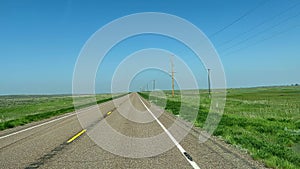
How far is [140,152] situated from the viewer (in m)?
7.46

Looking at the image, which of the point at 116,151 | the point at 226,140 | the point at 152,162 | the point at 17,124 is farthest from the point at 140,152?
the point at 17,124

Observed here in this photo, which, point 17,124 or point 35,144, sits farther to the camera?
point 17,124

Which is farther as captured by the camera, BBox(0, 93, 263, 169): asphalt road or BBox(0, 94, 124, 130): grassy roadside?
BBox(0, 94, 124, 130): grassy roadside

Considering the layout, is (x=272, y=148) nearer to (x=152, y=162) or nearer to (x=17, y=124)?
(x=152, y=162)

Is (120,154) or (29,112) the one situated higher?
(120,154)

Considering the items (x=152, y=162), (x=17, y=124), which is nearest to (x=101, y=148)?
(x=152, y=162)

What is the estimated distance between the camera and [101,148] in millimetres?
8062

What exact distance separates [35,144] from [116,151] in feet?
10.0

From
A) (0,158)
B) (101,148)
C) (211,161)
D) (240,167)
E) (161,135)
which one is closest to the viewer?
(240,167)

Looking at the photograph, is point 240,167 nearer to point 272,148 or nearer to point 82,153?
point 272,148

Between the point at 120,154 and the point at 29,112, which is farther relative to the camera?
the point at 29,112

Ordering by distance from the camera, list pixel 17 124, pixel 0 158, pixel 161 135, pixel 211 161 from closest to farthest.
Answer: pixel 211 161, pixel 0 158, pixel 161 135, pixel 17 124

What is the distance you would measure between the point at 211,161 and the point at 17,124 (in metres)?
13.3

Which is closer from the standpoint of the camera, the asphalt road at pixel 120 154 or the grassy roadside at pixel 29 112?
the asphalt road at pixel 120 154
